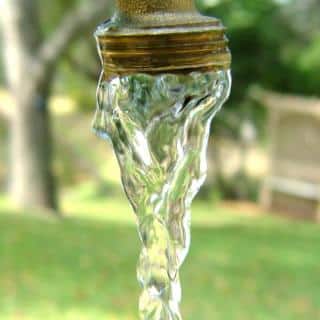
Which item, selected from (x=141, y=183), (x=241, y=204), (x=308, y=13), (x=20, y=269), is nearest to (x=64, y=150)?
(x=241, y=204)

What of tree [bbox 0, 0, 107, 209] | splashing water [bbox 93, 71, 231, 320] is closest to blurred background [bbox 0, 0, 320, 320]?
tree [bbox 0, 0, 107, 209]

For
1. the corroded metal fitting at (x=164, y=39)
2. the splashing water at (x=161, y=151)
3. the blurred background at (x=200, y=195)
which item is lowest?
the blurred background at (x=200, y=195)

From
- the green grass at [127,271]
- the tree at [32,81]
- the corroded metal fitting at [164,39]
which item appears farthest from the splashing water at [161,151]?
the tree at [32,81]

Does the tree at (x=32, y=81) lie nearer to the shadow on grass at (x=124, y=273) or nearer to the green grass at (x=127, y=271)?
the green grass at (x=127, y=271)

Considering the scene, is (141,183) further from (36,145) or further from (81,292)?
(36,145)

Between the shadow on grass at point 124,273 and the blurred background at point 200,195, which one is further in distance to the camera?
the blurred background at point 200,195

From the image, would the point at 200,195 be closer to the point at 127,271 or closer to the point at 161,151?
the point at 127,271
